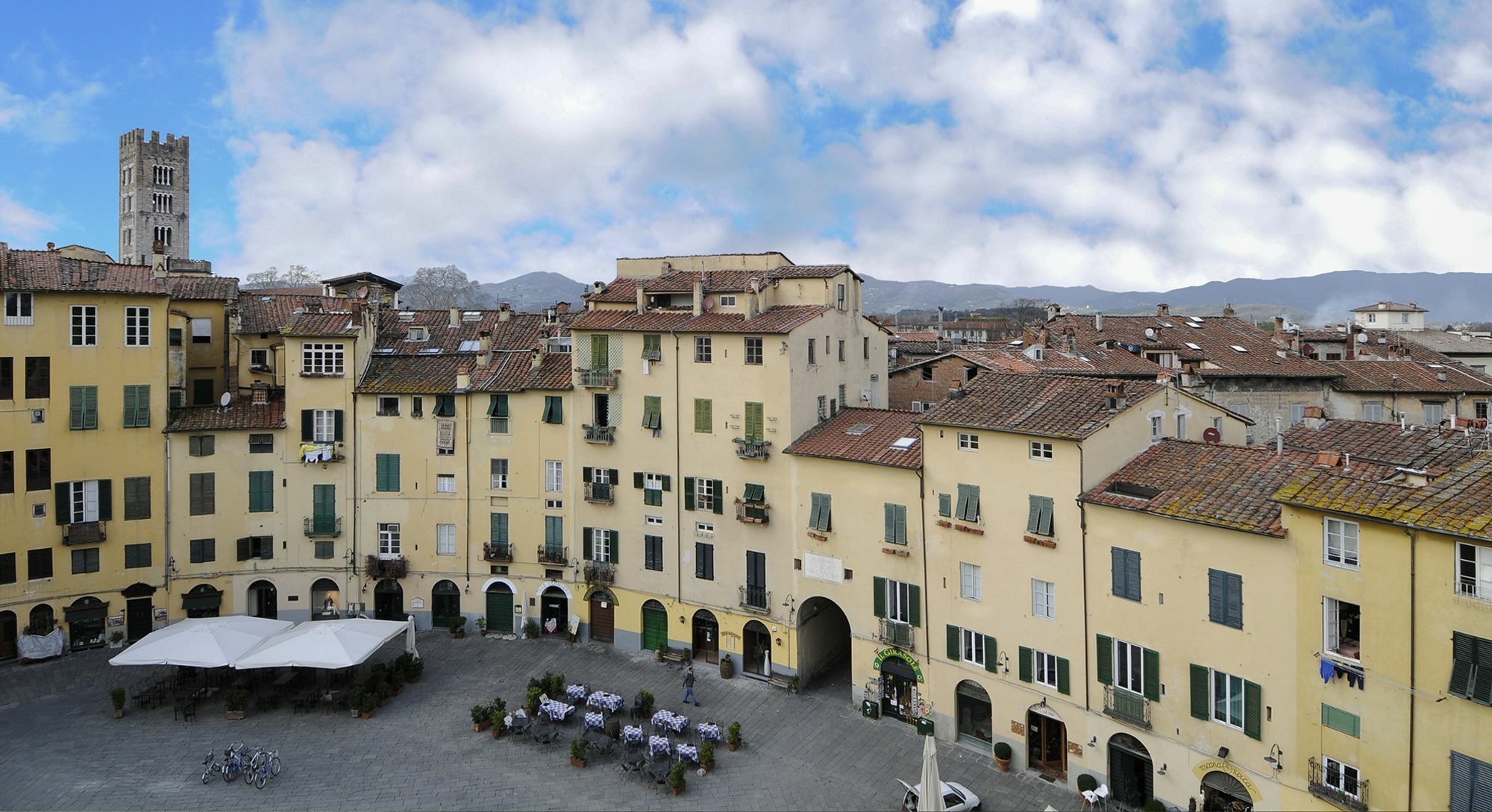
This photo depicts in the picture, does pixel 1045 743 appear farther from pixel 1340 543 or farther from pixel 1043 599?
pixel 1340 543

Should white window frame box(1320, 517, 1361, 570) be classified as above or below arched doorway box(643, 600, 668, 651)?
above

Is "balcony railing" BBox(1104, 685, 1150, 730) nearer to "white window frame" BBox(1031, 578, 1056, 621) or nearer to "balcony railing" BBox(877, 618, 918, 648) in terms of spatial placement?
"white window frame" BBox(1031, 578, 1056, 621)

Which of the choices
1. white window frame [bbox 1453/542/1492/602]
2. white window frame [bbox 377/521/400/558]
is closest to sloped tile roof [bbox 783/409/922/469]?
white window frame [bbox 1453/542/1492/602]

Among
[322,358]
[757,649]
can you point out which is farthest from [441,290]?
[757,649]

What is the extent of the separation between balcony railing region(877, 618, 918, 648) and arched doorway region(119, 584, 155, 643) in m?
35.0

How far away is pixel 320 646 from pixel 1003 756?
27.0 meters

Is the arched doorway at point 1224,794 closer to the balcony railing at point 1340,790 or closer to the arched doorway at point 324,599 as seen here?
the balcony railing at point 1340,790

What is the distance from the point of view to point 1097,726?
103ft

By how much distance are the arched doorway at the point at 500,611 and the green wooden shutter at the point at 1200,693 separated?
106ft

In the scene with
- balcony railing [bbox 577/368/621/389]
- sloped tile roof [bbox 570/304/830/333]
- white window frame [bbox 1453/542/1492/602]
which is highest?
sloped tile roof [bbox 570/304/830/333]

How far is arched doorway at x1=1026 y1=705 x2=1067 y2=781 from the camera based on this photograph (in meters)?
33.2

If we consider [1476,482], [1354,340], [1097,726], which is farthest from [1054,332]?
[1476,482]

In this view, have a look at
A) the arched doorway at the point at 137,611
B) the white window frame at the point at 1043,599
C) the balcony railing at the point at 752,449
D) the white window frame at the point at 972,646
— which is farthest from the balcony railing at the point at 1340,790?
the arched doorway at the point at 137,611

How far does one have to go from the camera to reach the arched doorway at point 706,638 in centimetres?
4394
